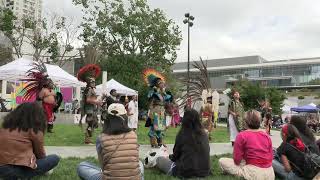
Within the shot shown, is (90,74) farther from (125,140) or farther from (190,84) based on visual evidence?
(125,140)

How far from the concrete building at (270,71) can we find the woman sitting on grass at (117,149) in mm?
100941

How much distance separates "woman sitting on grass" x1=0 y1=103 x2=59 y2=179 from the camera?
17.3 ft

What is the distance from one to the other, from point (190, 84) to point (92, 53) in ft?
61.2

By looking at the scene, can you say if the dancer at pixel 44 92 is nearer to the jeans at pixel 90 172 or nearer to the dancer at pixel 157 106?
the dancer at pixel 157 106

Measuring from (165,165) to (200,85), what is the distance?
8.96 meters

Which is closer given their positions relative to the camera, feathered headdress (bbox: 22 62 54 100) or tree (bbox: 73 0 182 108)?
feathered headdress (bbox: 22 62 54 100)

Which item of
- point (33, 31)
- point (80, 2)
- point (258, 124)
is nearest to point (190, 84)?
point (258, 124)

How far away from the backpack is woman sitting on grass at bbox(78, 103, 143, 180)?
269 centimetres

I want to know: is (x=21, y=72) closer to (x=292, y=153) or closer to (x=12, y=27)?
(x=292, y=153)

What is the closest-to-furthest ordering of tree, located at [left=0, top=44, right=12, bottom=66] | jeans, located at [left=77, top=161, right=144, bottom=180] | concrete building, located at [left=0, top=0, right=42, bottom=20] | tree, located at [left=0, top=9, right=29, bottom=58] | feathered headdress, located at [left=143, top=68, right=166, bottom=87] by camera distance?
jeans, located at [left=77, top=161, right=144, bottom=180] < feathered headdress, located at [left=143, top=68, right=166, bottom=87] < tree, located at [left=0, top=9, right=29, bottom=58] < tree, located at [left=0, top=44, right=12, bottom=66] < concrete building, located at [left=0, top=0, right=42, bottom=20]

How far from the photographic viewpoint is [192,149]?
6465 millimetres

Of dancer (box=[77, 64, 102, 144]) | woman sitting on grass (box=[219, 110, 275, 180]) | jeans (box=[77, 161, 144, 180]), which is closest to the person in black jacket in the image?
woman sitting on grass (box=[219, 110, 275, 180])

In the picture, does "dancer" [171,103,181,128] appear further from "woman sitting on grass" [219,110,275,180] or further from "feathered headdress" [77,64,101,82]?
"woman sitting on grass" [219,110,275,180]

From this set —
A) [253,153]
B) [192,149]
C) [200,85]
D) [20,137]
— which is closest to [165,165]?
[192,149]
